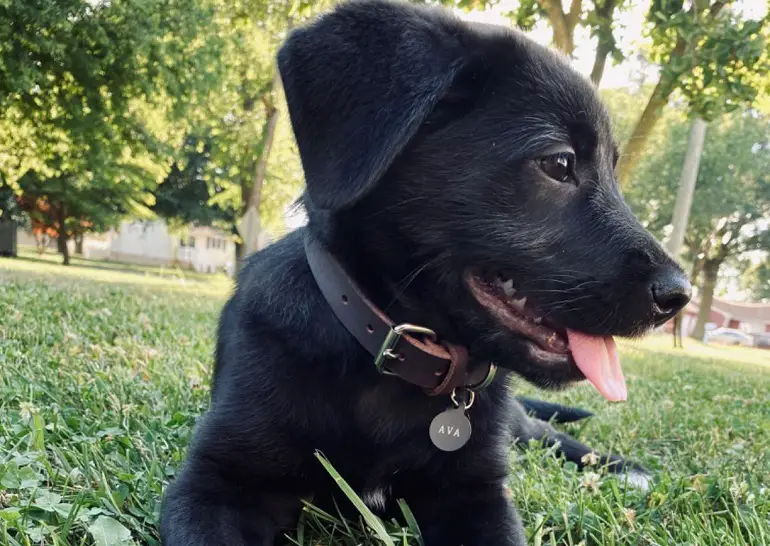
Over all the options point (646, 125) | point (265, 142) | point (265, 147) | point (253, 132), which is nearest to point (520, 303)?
point (646, 125)

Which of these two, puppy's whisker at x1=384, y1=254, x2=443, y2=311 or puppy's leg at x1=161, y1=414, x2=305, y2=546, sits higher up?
puppy's whisker at x1=384, y1=254, x2=443, y2=311

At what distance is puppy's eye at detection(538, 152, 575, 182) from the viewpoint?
1.71 meters

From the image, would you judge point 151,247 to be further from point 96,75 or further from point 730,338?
point 96,75

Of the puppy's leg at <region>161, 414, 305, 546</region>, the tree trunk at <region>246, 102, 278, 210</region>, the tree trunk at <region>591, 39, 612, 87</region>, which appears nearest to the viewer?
the puppy's leg at <region>161, 414, 305, 546</region>

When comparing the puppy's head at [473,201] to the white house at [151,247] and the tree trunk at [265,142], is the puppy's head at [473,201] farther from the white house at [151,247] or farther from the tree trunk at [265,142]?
the white house at [151,247]

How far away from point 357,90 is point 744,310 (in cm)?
6689

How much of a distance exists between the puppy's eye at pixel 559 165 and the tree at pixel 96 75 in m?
7.03

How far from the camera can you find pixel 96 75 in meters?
8.70

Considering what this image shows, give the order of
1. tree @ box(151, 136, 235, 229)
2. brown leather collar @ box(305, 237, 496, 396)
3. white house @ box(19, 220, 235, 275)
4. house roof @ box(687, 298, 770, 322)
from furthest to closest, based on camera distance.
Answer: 1. house roof @ box(687, 298, 770, 322)
2. white house @ box(19, 220, 235, 275)
3. tree @ box(151, 136, 235, 229)
4. brown leather collar @ box(305, 237, 496, 396)

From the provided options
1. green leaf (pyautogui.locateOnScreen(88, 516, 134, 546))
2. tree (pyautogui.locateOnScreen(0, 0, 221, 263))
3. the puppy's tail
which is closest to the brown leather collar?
green leaf (pyautogui.locateOnScreen(88, 516, 134, 546))

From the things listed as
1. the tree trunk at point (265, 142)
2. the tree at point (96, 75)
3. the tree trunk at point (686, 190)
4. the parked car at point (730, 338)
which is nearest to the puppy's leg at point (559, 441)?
the tree at point (96, 75)

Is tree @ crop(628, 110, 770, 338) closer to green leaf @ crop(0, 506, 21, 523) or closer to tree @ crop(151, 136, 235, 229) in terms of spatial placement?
tree @ crop(151, 136, 235, 229)

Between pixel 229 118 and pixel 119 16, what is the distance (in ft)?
45.6

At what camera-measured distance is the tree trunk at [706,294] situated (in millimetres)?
30688
